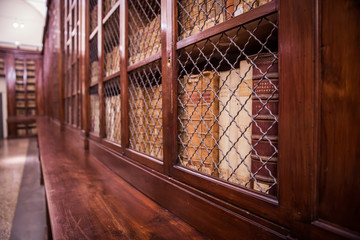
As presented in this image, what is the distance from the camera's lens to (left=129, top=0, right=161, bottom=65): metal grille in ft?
4.09

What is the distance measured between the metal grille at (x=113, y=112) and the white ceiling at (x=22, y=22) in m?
8.78

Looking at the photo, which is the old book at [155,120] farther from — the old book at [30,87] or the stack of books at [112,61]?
the old book at [30,87]

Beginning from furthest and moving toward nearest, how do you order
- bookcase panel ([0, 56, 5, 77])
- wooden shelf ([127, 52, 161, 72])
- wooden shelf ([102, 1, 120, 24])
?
bookcase panel ([0, 56, 5, 77]) → wooden shelf ([102, 1, 120, 24]) → wooden shelf ([127, 52, 161, 72])

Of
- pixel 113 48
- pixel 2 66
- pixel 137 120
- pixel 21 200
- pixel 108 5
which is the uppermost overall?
pixel 2 66

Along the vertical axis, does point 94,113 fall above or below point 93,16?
below

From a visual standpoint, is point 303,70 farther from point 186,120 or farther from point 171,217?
point 171,217

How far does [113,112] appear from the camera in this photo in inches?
76.3

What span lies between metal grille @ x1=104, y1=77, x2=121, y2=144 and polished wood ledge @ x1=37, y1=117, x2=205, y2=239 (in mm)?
405

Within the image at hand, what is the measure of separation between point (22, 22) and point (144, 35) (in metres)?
9.80

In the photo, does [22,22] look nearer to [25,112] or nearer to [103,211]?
[25,112]

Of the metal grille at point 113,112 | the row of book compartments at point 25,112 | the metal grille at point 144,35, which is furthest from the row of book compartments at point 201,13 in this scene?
the row of book compartments at point 25,112

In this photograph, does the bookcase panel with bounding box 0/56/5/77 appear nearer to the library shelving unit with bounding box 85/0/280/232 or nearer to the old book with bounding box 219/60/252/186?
the library shelving unit with bounding box 85/0/280/232

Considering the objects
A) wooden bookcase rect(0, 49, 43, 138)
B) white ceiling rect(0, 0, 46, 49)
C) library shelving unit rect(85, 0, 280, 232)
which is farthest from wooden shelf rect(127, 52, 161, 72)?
white ceiling rect(0, 0, 46, 49)

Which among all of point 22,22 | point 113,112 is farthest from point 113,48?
point 22,22
